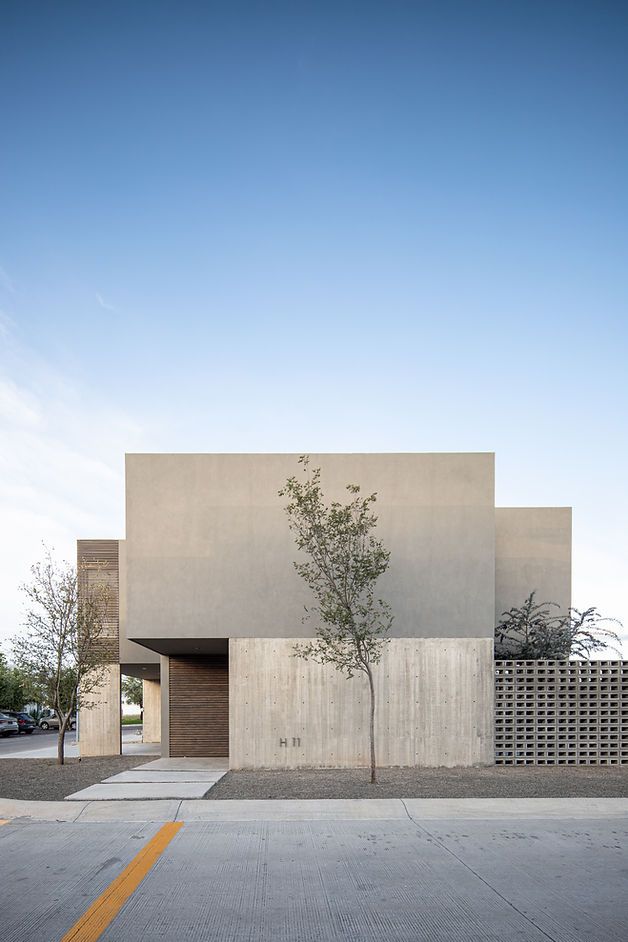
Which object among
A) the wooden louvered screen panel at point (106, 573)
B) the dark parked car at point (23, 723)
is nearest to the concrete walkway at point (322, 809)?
the wooden louvered screen panel at point (106, 573)

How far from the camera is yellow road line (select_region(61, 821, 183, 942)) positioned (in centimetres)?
557

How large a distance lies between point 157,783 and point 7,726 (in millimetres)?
32809

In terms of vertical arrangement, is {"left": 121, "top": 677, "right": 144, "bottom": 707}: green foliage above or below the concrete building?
below

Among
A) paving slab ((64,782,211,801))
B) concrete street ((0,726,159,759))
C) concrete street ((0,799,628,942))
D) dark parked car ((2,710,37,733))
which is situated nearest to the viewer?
concrete street ((0,799,628,942))

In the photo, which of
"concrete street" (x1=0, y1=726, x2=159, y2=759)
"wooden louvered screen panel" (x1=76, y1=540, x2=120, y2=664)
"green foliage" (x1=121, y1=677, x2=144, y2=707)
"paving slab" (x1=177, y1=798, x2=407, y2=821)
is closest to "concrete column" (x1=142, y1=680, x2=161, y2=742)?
"concrete street" (x1=0, y1=726, x2=159, y2=759)

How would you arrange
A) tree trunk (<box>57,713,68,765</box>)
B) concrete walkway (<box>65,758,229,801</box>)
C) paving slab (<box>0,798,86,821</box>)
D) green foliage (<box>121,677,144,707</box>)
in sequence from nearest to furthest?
paving slab (<box>0,798,86,821</box>) → concrete walkway (<box>65,758,229,801</box>) → tree trunk (<box>57,713,68,765</box>) → green foliage (<box>121,677,144,707</box>)

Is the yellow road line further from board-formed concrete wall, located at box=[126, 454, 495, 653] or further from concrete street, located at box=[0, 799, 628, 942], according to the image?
board-formed concrete wall, located at box=[126, 454, 495, 653]

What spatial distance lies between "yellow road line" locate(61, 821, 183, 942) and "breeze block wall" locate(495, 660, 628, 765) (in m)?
8.98

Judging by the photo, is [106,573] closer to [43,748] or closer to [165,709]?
[165,709]

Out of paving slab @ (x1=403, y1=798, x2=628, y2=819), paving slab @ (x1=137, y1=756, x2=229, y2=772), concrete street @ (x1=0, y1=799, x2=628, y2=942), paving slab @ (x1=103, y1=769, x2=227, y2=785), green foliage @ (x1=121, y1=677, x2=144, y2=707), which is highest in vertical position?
concrete street @ (x1=0, y1=799, x2=628, y2=942)

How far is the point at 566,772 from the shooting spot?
48.5 ft

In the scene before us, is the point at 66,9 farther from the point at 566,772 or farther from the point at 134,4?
the point at 566,772

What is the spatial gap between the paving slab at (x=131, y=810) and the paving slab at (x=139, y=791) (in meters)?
0.35

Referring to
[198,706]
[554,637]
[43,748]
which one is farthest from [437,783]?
[43,748]
